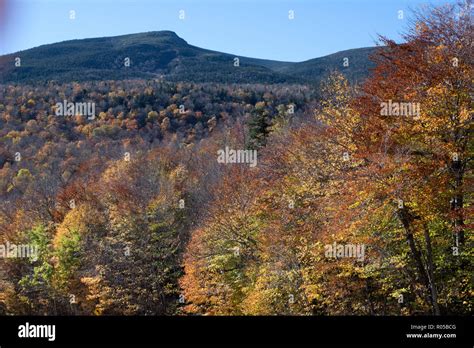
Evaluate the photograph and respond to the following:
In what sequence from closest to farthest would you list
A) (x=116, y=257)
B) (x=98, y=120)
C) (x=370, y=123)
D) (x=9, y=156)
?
(x=370, y=123) → (x=116, y=257) → (x=9, y=156) → (x=98, y=120)

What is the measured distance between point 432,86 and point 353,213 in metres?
5.64

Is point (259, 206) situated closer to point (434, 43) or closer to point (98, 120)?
point (434, 43)

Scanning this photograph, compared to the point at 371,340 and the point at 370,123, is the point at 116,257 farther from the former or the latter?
the point at 371,340

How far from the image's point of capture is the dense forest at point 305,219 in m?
18.0

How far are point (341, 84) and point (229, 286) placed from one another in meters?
14.2

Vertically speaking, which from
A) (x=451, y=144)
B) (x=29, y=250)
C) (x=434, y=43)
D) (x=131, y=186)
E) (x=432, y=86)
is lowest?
(x=29, y=250)

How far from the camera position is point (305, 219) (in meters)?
24.8

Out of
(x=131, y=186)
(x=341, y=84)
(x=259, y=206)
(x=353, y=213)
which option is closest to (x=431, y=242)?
(x=353, y=213)

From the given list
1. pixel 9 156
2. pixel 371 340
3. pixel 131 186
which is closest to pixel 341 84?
pixel 131 186

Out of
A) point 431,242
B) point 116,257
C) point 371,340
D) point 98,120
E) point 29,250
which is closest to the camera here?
Answer: point 371,340

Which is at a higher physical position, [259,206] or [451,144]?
[451,144]

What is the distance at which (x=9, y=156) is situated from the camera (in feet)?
321

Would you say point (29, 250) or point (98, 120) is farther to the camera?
point (98, 120)

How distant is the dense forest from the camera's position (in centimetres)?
1798
